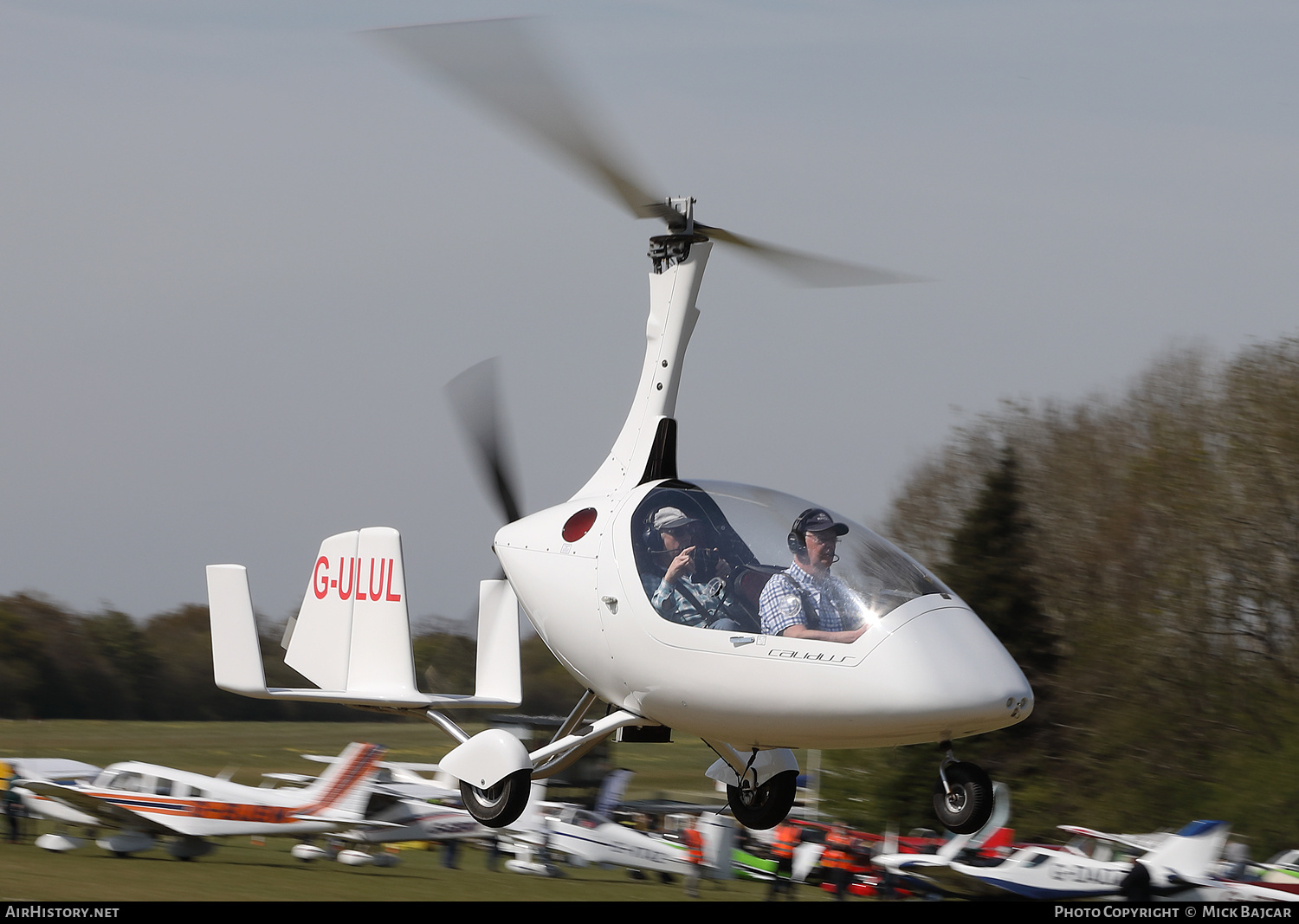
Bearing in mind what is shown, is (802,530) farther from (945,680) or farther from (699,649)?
(945,680)

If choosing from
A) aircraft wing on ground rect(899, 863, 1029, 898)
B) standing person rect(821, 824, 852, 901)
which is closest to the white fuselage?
aircraft wing on ground rect(899, 863, 1029, 898)

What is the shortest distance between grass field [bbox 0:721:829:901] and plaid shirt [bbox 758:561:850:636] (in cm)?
953

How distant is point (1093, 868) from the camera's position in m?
29.6

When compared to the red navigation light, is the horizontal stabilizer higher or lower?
lower

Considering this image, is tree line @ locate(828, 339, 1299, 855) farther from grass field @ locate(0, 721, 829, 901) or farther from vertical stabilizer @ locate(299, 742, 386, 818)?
vertical stabilizer @ locate(299, 742, 386, 818)

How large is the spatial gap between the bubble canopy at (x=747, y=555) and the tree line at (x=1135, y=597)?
2746 centimetres

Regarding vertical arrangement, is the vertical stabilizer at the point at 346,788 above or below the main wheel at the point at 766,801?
below

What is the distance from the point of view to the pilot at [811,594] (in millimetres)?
7699

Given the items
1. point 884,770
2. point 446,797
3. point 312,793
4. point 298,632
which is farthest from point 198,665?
point 298,632

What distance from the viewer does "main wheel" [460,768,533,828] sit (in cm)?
923

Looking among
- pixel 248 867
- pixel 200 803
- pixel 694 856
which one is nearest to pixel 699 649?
pixel 694 856

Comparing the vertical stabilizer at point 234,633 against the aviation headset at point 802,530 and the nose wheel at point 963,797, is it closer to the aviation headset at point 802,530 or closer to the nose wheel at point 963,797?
the aviation headset at point 802,530

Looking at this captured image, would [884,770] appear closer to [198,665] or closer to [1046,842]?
[1046,842]

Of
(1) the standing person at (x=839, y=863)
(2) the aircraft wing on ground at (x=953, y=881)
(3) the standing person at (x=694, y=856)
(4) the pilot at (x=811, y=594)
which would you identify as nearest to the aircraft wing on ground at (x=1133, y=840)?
(2) the aircraft wing on ground at (x=953, y=881)
